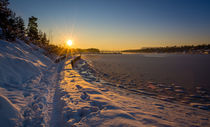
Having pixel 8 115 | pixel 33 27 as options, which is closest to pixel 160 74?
pixel 8 115

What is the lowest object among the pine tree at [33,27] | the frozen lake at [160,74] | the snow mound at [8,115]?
the frozen lake at [160,74]

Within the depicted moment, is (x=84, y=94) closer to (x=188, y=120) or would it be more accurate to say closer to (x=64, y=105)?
(x=64, y=105)

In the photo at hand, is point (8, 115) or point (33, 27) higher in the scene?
point (33, 27)

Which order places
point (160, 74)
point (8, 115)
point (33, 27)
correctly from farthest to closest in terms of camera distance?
point (33, 27), point (160, 74), point (8, 115)

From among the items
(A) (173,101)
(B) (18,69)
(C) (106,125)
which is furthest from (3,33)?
(A) (173,101)

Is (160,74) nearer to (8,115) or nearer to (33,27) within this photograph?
(8,115)

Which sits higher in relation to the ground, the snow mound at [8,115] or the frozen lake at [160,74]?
the snow mound at [8,115]

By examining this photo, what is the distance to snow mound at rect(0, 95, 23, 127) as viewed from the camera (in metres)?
2.16

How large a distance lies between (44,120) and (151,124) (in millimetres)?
2908

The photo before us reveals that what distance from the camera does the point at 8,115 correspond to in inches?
91.4

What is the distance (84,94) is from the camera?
4.54m

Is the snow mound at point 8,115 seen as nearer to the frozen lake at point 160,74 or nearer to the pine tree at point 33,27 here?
the frozen lake at point 160,74

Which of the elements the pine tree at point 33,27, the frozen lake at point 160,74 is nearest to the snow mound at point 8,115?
the frozen lake at point 160,74

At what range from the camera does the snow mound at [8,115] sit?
7.10ft
